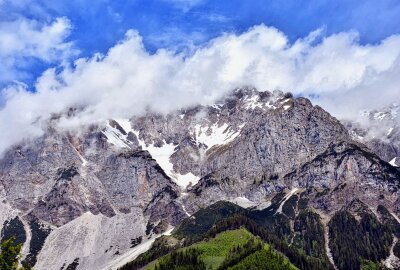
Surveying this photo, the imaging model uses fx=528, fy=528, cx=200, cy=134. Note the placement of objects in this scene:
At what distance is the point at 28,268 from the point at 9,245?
4.01 m

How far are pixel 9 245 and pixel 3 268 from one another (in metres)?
2.92

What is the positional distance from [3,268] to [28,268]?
10.9 feet

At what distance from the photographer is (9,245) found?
67938 millimetres

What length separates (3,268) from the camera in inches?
2633

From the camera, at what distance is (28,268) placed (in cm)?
6906
